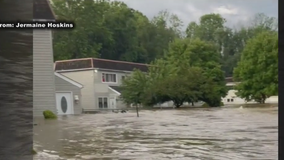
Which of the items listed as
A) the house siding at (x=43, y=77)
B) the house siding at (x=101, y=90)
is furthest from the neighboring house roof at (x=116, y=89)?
the house siding at (x=43, y=77)

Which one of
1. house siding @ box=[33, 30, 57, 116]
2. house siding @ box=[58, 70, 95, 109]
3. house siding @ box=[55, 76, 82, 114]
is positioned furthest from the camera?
house siding @ box=[58, 70, 95, 109]

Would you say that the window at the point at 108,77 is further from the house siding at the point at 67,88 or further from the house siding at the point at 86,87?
the house siding at the point at 67,88

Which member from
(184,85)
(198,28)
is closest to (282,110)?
(184,85)

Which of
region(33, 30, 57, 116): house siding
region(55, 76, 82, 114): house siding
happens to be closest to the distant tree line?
region(55, 76, 82, 114): house siding

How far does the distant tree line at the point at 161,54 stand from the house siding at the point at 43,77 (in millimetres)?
6590

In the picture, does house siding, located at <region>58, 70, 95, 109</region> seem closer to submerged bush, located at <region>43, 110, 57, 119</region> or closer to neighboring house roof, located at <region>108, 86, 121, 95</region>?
neighboring house roof, located at <region>108, 86, 121, 95</region>

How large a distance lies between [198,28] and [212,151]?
43.2 metres

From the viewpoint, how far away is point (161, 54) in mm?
40844

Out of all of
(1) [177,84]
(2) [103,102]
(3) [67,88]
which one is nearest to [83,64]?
(2) [103,102]

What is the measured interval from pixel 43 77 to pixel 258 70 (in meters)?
20.5

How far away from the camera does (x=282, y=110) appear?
1.49 m

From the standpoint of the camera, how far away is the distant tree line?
98.3 ft

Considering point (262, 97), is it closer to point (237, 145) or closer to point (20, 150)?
point (237, 145)

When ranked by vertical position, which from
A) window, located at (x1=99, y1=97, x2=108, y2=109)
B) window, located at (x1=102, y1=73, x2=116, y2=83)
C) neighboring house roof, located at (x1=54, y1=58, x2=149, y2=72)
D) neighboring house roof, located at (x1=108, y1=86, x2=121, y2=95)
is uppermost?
neighboring house roof, located at (x1=54, y1=58, x2=149, y2=72)
